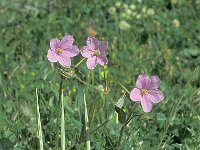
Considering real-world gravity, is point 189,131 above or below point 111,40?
below

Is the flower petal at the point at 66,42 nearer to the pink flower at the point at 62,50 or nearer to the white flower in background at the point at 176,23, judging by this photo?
the pink flower at the point at 62,50

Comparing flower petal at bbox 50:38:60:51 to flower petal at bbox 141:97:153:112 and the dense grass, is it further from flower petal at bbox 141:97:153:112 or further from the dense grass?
flower petal at bbox 141:97:153:112

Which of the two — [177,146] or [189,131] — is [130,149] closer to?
[177,146]

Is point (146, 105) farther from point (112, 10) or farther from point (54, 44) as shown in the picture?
point (112, 10)

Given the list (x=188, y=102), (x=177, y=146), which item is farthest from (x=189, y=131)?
(x=188, y=102)

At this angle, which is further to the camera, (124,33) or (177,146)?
(124,33)

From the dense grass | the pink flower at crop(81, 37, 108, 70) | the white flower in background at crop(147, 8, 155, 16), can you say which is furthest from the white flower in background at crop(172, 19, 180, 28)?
the pink flower at crop(81, 37, 108, 70)

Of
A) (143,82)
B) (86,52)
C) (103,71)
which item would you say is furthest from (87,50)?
(103,71)
